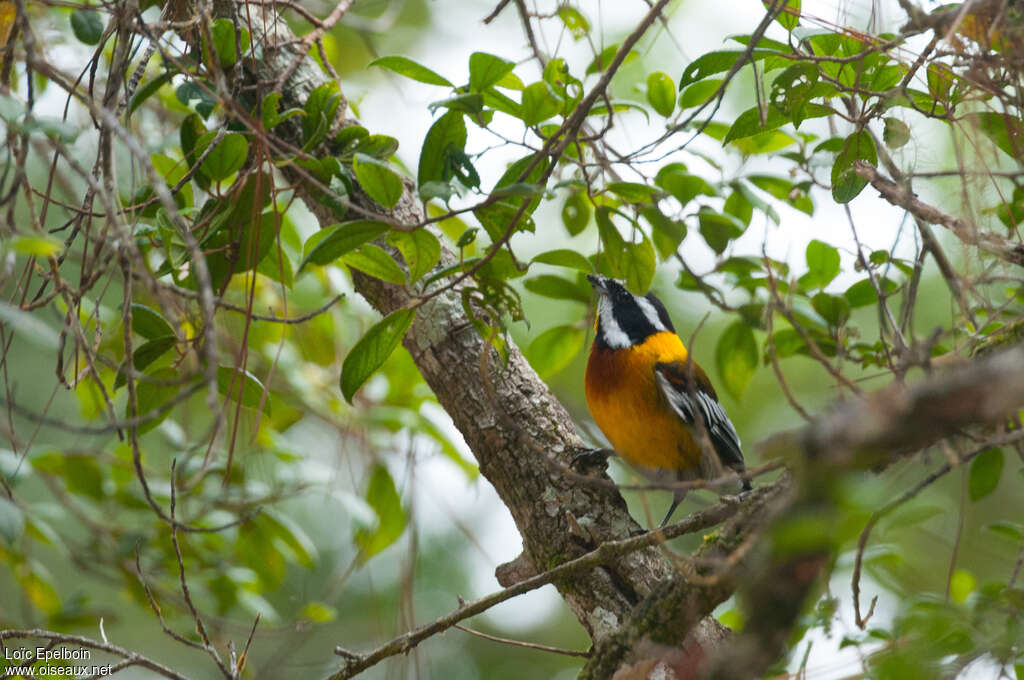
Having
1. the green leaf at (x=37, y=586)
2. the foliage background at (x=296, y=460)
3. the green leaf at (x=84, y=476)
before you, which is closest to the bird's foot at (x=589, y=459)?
the foliage background at (x=296, y=460)

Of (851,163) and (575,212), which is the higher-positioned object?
(575,212)

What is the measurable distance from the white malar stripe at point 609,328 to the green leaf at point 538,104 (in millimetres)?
1504

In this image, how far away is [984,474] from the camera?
2.67 m

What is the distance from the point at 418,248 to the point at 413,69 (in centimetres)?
55

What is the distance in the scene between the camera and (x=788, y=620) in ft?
3.45

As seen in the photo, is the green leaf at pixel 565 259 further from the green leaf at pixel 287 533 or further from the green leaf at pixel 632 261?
the green leaf at pixel 287 533

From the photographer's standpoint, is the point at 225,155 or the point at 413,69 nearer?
the point at 225,155

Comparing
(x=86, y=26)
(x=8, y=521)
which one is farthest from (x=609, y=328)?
(x=8, y=521)

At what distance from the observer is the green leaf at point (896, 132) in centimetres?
226

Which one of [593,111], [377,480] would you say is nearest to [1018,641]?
[593,111]

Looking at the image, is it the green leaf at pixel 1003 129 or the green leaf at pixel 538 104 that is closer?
the green leaf at pixel 1003 129

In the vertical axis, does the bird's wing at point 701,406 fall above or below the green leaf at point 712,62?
below

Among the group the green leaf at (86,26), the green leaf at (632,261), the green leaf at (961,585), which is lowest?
the green leaf at (961,585)

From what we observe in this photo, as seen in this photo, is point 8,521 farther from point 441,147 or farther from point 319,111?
point 441,147
